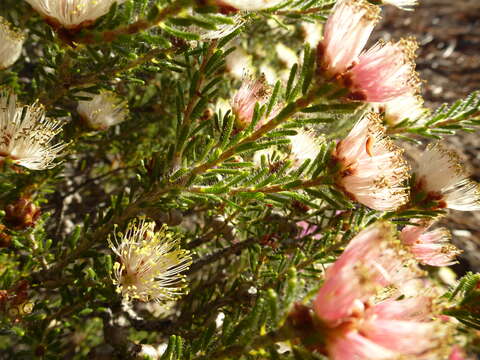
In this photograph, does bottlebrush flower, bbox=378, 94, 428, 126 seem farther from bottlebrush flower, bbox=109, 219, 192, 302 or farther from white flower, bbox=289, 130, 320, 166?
bottlebrush flower, bbox=109, 219, 192, 302

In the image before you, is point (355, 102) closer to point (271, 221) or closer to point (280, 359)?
point (280, 359)

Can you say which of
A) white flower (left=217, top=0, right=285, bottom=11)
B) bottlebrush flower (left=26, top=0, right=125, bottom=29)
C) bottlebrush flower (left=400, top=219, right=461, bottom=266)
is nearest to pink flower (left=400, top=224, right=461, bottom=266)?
bottlebrush flower (left=400, top=219, right=461, bottom=266)

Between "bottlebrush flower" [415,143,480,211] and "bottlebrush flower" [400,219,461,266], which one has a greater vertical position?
"bottlebrush flower" [415,143,480,211]

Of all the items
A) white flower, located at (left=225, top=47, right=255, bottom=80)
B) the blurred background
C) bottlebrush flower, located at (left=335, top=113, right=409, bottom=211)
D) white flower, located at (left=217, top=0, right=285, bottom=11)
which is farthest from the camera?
the blurred background

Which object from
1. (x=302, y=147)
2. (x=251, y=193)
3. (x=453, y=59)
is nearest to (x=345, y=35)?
(x=251, y=193)

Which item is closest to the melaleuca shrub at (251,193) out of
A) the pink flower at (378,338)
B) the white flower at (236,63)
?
the pink flower at (378,338)

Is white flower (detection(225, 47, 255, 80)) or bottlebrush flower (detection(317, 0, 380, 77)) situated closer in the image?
bottlebrush flower (detection(317, 0, 380, 77))

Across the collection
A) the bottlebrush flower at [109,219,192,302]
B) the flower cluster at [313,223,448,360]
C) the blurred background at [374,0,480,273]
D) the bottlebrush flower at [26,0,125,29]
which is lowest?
the blurred background at [374,0,480,273]

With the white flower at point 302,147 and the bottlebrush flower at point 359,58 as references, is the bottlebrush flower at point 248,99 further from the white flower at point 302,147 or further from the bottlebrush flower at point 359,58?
the bottlebrush flower at point 359,58
